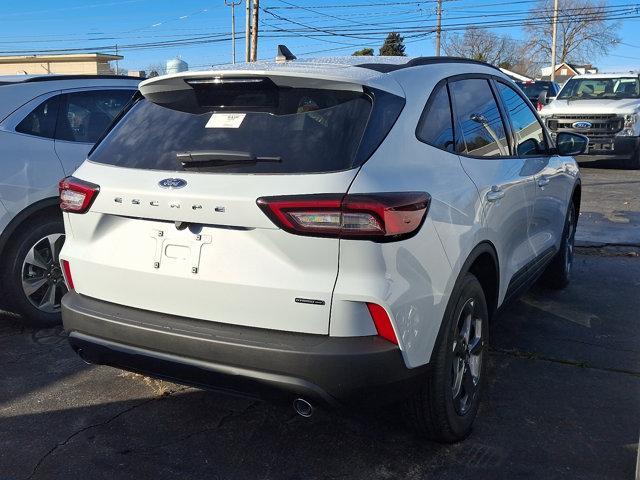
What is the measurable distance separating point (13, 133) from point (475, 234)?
3241mm

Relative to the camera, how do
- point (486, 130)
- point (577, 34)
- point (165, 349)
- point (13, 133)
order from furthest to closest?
point (577, 34), point (13, 133), point (486, 130), point (165, 349)

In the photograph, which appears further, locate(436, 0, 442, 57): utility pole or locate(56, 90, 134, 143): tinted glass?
locate(436, 0, 442, 57): utility pole

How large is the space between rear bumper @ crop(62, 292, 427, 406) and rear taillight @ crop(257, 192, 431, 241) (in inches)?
15.9

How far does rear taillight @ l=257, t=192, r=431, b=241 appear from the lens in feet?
8.20

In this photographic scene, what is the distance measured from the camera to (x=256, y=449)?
3207mm

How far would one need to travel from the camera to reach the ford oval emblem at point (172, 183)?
276cm

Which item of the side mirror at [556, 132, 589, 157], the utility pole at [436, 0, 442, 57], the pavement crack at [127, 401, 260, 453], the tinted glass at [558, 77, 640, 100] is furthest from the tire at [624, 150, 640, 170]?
the utility pole at [436, 0, 442, 57]

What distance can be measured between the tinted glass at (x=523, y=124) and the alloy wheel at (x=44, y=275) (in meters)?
3.19

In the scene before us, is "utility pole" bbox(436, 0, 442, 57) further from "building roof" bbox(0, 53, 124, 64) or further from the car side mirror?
the car side mirror

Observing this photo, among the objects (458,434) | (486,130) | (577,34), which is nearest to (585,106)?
(486,130)

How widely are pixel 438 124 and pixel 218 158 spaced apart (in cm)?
108

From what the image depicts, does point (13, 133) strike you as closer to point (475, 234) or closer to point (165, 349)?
point (165, 349)

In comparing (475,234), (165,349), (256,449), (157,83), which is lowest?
(256,449)

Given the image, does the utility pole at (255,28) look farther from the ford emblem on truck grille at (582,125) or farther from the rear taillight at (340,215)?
the rear taillight at (340,215)
